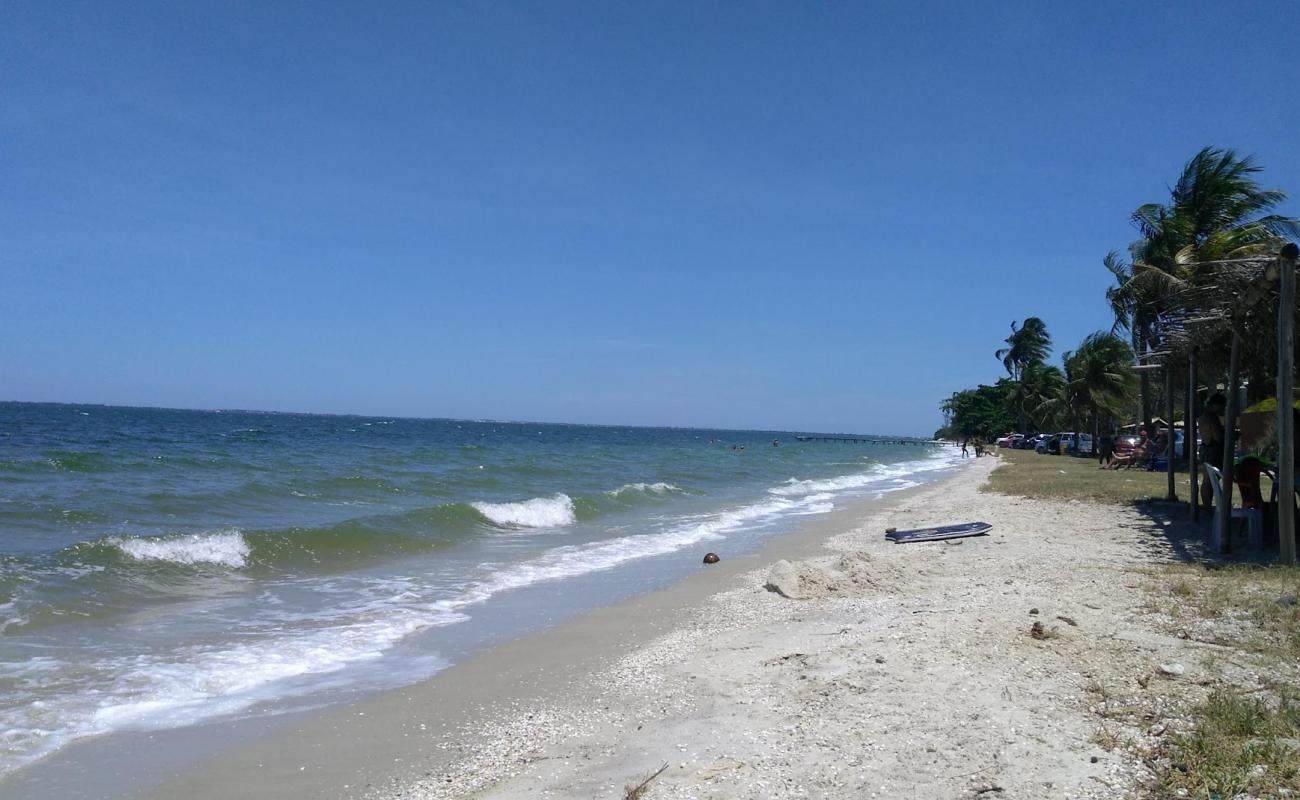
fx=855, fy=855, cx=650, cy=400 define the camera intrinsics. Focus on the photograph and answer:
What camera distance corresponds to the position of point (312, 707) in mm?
6121

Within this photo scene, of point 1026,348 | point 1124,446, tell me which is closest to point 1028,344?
point 1026,348

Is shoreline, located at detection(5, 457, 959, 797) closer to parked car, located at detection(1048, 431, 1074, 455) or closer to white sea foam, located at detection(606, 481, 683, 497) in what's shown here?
white sea foam, located at detection(606, 481, 683, 497)

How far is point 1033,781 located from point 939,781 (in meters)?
0.41

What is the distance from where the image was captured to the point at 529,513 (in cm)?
1948

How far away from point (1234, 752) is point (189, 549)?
41.7 ft

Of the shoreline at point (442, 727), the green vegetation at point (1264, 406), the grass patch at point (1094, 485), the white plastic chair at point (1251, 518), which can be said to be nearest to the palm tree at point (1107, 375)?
the grass patch at point (1094, 485)

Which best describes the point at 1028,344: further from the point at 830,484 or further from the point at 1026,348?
the point at 830,484

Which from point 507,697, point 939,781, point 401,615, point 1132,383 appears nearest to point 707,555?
point 401,615

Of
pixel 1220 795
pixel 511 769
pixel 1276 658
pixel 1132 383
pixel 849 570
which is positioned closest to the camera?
pixel 1220 795

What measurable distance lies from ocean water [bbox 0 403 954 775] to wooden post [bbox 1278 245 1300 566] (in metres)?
7.07

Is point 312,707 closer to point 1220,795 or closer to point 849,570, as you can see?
point 1220,795

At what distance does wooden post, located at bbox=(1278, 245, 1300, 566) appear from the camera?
8.45m

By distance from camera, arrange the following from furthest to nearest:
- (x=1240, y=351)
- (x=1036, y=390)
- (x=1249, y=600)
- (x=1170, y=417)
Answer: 1. (x=1036, y=390)
2. (x=1170, y=417)
3. (x=1240, y=351)
4. (x=1249, y=600)

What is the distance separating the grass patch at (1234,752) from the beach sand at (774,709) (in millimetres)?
203
